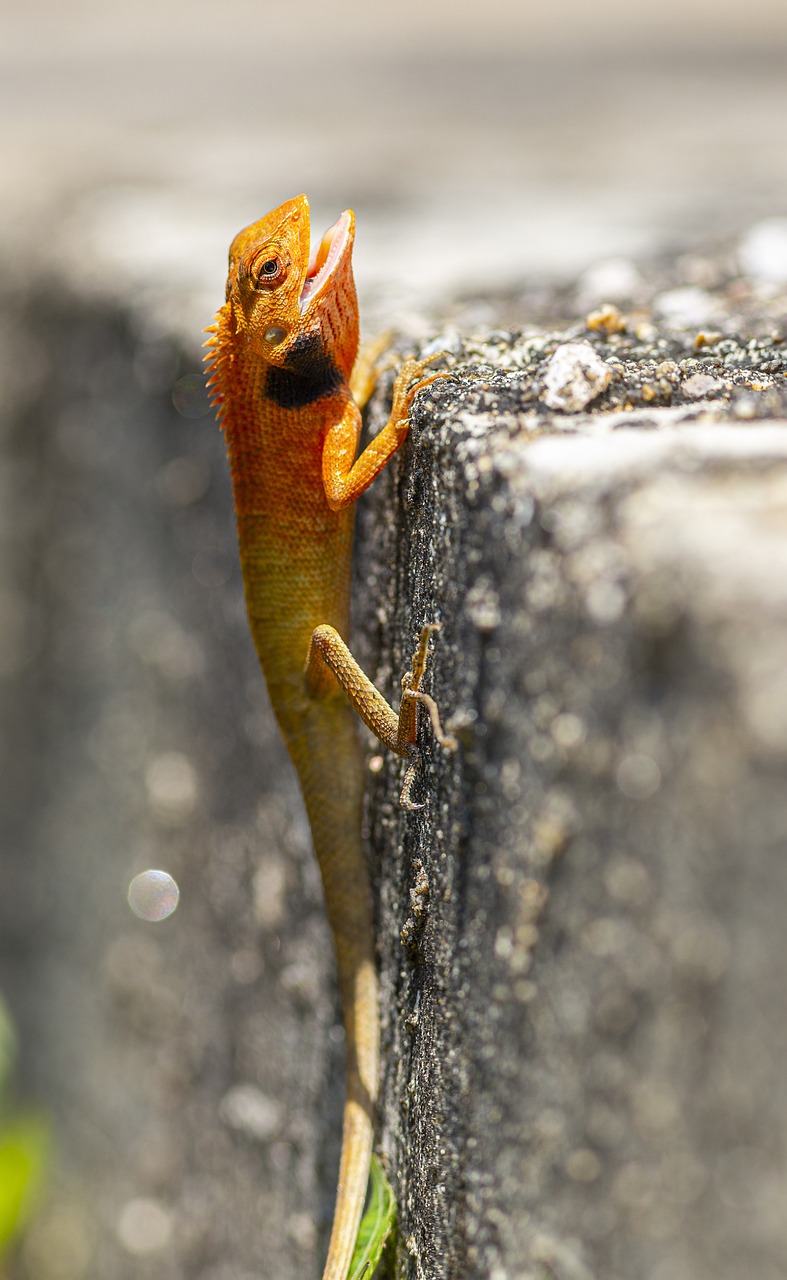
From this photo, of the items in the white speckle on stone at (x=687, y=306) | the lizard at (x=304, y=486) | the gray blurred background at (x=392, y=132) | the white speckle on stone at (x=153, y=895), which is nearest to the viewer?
the lizard at (x=304, y=486)

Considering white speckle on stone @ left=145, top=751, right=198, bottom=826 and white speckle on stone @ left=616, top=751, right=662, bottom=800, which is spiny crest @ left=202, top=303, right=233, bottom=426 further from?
white speckle on stone @ left=616, top=751, right=662, bottom=800

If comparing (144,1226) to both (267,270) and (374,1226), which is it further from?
(267,270)

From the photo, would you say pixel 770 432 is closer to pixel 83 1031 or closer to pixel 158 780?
pixel 158 780

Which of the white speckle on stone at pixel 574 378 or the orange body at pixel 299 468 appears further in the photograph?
the orange body at pixel 299 468

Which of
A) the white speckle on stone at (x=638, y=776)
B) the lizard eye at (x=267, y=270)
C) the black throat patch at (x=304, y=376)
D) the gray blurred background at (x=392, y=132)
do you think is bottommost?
the white speckle on stone at (x=638, y=776)

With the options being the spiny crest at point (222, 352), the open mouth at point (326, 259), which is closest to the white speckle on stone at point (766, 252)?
the open mouth at point (326, 259)

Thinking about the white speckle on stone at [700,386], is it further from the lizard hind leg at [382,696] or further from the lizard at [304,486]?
the lizard at [304,486]


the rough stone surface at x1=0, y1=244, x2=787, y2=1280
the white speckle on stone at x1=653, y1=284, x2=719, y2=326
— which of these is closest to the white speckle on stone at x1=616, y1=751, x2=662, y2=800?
the rough stone surface at x1=0, y1=244, x2=787, y2=1280

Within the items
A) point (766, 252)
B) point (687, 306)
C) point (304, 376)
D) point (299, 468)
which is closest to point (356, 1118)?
point (299, 468)
